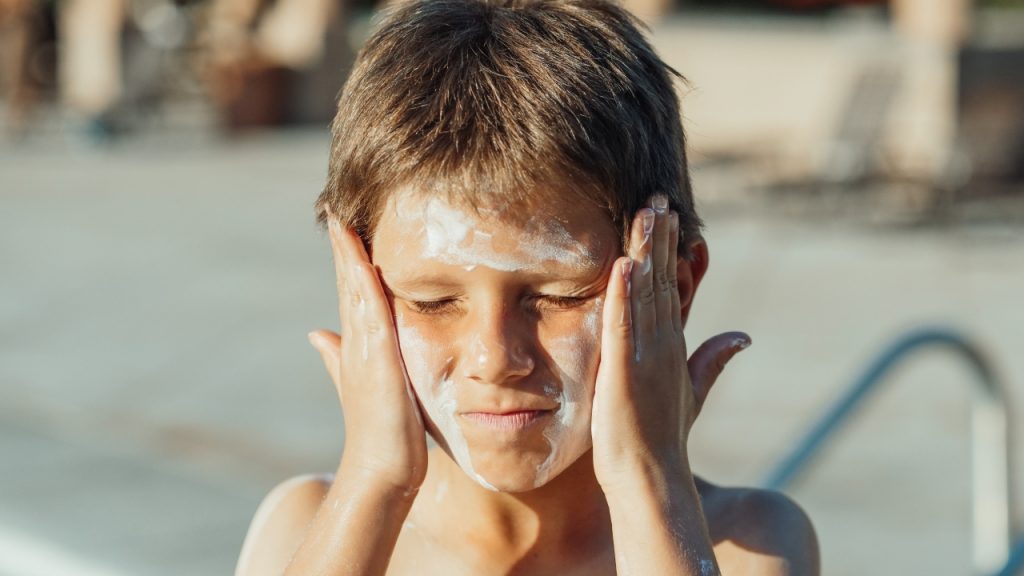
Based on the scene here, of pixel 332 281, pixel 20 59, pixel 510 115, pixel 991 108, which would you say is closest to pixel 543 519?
pixel 510 115

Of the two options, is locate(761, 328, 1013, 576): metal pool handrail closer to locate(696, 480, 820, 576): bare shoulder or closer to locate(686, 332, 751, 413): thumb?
locate(696, 480, 820, 576): bare shoulder

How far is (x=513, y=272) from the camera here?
170 cm

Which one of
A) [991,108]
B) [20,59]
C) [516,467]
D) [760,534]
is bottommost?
[20,59]

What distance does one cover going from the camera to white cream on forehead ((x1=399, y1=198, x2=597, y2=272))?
1.69 meters

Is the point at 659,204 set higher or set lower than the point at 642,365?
higher

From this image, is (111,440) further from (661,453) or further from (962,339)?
(661,453)

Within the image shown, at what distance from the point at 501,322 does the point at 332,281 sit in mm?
7442

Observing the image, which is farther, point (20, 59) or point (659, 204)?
point (20, 59)

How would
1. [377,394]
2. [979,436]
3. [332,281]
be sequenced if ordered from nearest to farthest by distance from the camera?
[377,394], [979,436], [332,281]

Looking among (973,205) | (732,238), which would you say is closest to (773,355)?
(732,238)

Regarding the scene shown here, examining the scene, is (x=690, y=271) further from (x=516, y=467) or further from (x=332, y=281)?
(x=332, y=281)

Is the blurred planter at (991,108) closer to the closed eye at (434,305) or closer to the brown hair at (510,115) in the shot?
the brown hair at (510,115)

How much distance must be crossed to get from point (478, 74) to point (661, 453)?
522 millimetres

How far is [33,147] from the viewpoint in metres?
15.4
